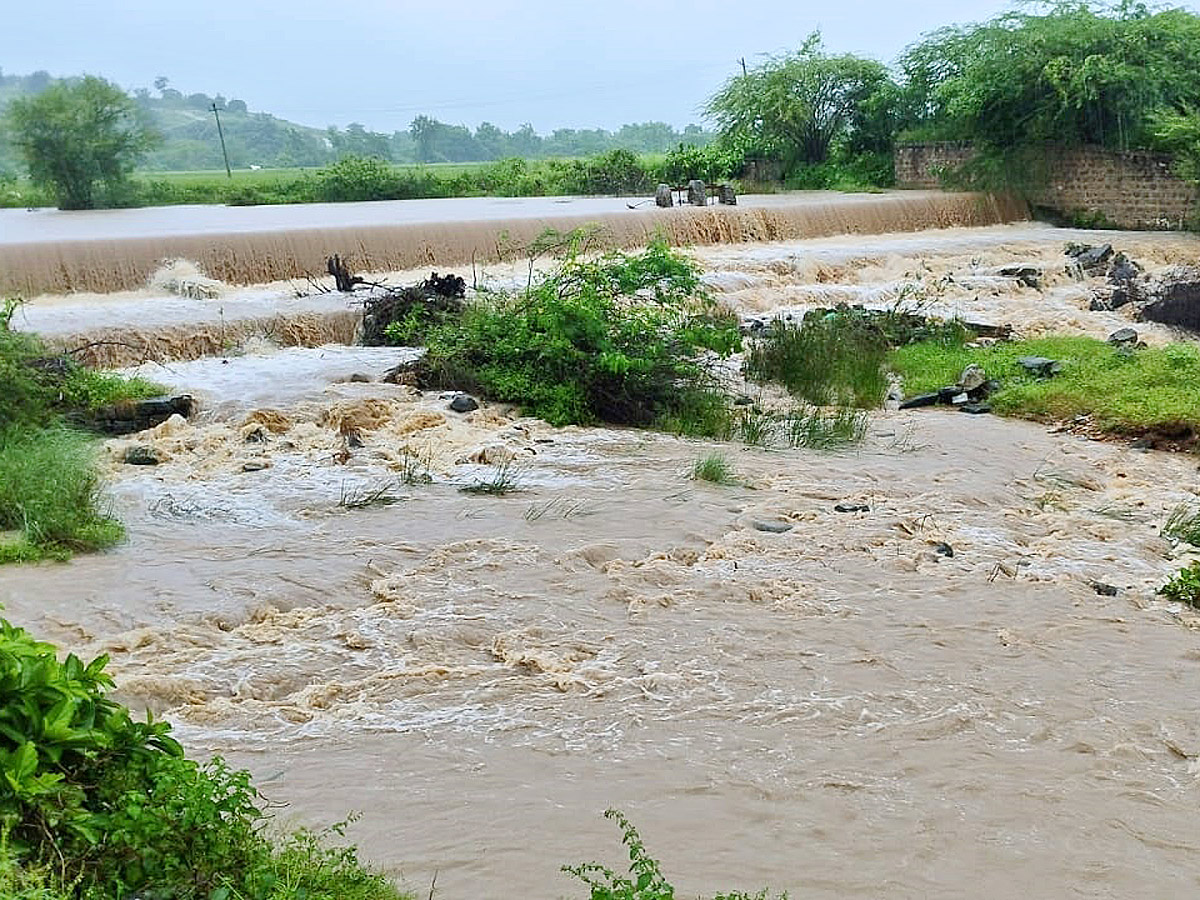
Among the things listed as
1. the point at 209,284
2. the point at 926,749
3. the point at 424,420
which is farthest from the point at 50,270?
the point at 926,749

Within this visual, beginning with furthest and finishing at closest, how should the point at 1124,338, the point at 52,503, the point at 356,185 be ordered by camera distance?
the point at 356,185 → the point at 1124,338 → the point at 52,503

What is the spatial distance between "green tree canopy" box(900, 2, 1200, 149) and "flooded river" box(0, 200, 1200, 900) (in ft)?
46.8

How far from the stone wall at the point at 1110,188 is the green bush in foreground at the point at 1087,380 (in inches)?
385

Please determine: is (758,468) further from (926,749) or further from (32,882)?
(32,882)

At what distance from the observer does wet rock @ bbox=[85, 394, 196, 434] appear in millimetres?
8992

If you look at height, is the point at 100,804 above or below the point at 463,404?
above

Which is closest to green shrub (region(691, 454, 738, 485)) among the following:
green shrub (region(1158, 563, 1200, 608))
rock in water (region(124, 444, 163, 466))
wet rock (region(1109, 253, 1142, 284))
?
green shrub (region(1158, 563, 1200, 608))

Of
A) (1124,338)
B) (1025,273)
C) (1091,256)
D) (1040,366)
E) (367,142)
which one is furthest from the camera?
(367,142)

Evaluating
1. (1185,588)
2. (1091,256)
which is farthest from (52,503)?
(1091,256)

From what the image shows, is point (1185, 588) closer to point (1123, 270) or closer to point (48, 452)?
point (48, 452)

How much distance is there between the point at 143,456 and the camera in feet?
27.7

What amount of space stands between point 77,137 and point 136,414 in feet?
60.6

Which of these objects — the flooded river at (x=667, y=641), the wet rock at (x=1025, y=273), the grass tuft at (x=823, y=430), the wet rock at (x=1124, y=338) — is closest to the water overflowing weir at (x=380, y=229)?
the wet rock at (x=1025, y=273)

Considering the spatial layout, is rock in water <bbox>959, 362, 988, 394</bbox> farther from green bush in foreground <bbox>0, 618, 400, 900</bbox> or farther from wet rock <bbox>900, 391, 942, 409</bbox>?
green bush in foreground <bbox>0, 618, 400, 900</bbox>
